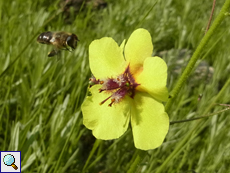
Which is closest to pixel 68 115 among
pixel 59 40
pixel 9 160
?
pixel 9 160

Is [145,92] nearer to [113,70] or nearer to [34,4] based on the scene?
[113,70]

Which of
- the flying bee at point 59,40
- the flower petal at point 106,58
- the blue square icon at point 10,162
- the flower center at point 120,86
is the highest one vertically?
the flying bee at point 59,40

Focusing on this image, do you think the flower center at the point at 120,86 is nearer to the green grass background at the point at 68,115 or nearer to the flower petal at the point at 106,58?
the flower petal at the point at 106,58

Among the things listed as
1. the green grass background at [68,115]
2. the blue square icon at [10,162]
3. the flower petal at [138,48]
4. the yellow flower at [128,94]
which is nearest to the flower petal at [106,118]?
the yellow flower at [128,94]

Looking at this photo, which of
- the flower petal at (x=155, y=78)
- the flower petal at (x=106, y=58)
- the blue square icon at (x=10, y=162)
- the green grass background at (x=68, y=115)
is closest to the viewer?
the flower petal at (x=155, y=78)

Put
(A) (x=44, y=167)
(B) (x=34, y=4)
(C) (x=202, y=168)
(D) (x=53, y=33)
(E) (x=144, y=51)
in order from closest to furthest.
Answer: (E) (x=144, y=51) < (D) (x=53, y=33) < (A) (x=44, y=167) < (C) (x=202, y=168) < (B) (x=34, y=4)

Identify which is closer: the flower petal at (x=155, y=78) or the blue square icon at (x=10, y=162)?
the flower petal at (x=155, y=78)

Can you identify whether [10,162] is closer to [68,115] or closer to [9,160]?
[9,160]

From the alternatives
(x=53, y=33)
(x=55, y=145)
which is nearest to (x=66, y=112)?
(x=55, y=145)
